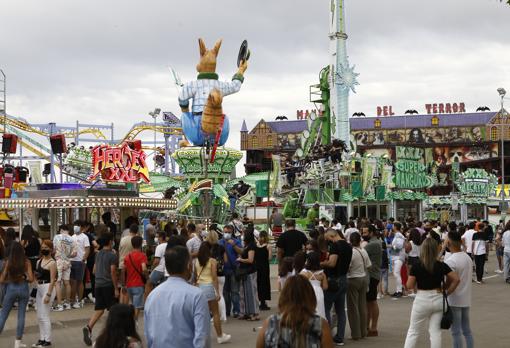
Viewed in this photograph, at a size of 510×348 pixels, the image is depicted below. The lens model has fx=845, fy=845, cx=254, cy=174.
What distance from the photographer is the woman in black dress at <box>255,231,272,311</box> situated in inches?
568

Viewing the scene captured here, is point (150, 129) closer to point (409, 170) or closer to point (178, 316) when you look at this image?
point (409, 170)

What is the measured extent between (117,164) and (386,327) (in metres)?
13.6

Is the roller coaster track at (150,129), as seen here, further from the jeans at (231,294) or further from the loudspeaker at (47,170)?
the jeans at (231,294)

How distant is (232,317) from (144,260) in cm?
321

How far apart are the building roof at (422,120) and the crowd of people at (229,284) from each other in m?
69.0

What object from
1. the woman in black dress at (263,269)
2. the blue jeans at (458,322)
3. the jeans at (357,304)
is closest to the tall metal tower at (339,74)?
the woman in black dress at (263,269)

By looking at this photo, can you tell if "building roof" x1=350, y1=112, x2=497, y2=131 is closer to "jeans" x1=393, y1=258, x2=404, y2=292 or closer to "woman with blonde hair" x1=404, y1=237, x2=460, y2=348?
"jeans" x1=393, y1=258, x2=404, y2=292

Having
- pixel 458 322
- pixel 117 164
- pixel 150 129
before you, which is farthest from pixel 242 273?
pixel 150 129

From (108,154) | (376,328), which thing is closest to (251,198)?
(108,154)

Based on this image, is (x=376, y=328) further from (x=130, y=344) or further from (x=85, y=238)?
(x=130, y=344)

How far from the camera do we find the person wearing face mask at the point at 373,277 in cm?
1169

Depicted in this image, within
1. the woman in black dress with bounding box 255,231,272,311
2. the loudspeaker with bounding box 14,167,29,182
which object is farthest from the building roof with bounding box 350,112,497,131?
the woman in black dress with bounding box 255,231,272,311

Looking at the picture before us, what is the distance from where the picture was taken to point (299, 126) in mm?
90688

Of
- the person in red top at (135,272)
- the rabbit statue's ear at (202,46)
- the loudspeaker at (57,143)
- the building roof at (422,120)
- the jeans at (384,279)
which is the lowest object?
the jeans at (384,279)
